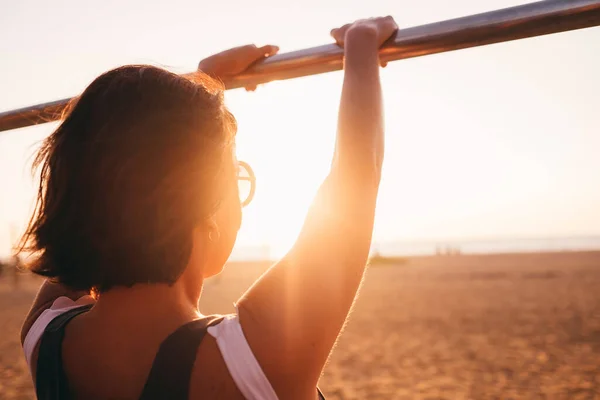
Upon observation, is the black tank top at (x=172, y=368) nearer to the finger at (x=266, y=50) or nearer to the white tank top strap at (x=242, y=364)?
the white tank top strap at (x=242, y=364)

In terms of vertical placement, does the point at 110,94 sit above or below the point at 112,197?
above

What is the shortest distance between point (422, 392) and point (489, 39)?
23.3ft

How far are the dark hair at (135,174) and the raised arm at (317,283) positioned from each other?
23 centimetres

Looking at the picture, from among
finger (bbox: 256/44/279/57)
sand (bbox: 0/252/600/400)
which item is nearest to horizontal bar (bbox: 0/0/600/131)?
finger (bbox: 256/44/279/57)

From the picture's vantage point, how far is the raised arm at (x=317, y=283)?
1.00 metres

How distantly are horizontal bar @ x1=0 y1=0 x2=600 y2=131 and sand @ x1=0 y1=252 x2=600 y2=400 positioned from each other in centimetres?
669

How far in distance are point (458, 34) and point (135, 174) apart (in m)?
0.78

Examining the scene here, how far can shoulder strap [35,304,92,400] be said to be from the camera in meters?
1.20

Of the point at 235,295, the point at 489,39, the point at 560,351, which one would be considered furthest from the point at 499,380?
the point at 235,295

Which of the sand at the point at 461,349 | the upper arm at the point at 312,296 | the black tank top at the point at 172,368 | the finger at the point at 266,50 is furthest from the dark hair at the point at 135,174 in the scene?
the sand at the point at 461,349

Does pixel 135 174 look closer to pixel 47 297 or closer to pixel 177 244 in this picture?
pixel 177 244

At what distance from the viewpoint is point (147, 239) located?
113 cm

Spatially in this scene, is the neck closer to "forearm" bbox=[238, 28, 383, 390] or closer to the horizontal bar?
"forearm" bbox=[238, 28, 383, 390]

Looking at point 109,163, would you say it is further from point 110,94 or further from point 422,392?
point 422,392
